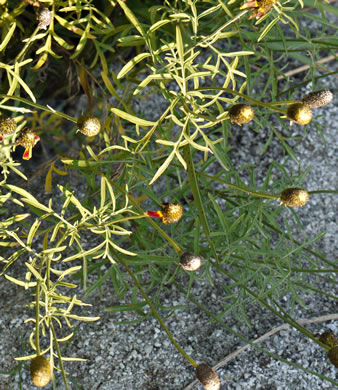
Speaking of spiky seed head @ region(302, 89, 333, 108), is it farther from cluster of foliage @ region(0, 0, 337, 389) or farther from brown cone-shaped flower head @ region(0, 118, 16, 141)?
brown cone-shaped flower head @ region(0, 118, 16, 141)

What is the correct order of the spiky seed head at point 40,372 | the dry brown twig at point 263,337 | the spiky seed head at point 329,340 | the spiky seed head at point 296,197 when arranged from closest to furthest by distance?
the spiky seed head at point 40,372 < the spiky seed head at point 296,197 < the spiky seed head at point 329,340 < the dry brown twig at point 263,337

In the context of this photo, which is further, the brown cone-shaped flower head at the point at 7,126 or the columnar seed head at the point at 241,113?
the brown cone-shaped flower head at the point at 7,126

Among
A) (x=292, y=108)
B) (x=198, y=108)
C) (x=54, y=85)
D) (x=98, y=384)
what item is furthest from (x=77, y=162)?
(x=54, y=85)

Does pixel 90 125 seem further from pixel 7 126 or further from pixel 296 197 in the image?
pixel 296 197

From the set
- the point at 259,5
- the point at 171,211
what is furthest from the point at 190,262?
the point at 259,5

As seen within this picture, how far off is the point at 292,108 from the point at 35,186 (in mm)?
846

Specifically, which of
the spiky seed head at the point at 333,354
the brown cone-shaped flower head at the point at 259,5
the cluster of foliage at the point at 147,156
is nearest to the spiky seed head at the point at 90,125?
the cluster of foliage at the point at 147,156

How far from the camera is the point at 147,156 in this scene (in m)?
1.10

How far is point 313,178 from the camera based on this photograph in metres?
1.62

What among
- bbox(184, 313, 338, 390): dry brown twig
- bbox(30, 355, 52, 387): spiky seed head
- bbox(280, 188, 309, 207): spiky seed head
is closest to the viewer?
bbox(30, 355, 52, 387): spiky seed head

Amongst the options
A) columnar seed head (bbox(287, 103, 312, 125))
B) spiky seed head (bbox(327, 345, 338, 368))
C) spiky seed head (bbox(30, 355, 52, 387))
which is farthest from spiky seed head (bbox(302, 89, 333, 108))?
spiky seed head (bbox(30, 355, 52, 387))

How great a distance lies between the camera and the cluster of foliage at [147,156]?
36.8 inches

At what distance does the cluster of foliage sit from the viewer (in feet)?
3.06

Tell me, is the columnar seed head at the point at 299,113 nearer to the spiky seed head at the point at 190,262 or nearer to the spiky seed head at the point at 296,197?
the spiky seed head at the point at 296,197
